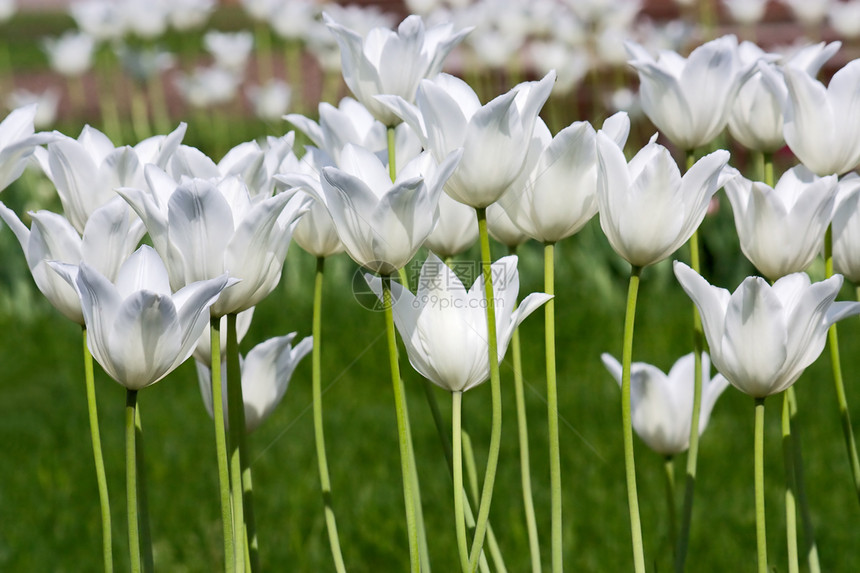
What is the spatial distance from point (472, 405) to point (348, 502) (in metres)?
0.64

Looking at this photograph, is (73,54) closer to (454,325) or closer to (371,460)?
(371,460)

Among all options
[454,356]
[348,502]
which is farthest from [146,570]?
[348,502]

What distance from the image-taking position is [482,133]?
878 millimetres

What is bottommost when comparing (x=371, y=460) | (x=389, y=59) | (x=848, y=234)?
(x=371, y=460)

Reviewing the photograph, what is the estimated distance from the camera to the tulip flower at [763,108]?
1196mm

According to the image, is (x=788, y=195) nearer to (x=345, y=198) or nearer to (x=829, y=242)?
(x=829, y=242)

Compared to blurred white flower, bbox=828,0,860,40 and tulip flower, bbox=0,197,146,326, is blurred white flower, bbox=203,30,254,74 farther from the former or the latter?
tulip flower, bbox=0,197,146,326

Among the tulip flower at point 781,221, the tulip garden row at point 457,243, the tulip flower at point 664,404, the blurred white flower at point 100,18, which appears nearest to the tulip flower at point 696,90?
the tulip garden row at point 457,243

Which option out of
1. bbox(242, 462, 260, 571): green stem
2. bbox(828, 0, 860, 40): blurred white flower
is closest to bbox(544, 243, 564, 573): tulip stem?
bbox(242, 462, 260, 571): green stem

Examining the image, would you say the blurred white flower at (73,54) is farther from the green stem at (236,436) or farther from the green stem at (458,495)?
the green stem at (458,495)

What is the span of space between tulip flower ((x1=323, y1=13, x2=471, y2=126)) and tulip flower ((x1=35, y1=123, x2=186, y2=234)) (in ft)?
0.83

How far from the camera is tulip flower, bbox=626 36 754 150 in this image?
110 centimetres

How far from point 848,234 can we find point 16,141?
0.92 metres

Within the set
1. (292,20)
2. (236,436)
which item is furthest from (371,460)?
(292,20)
